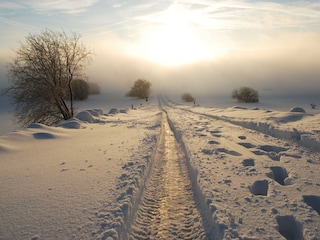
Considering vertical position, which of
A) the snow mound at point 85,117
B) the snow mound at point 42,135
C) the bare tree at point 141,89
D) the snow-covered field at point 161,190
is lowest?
the snow-covered field at point 161,190

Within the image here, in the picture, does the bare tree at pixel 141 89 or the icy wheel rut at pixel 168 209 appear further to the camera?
the bare tree at pixel 141 89

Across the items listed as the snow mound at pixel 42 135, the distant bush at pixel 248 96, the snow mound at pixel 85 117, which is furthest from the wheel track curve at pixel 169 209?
the distant bush at pixel 248 96

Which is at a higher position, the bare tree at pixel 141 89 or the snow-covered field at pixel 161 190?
the bare tree at pixel 141 89

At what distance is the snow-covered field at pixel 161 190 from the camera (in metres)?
3.39

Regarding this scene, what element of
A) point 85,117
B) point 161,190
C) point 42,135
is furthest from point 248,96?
point 161,190

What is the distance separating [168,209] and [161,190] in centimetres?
84

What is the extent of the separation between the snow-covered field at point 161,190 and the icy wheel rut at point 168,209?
0.02 meters

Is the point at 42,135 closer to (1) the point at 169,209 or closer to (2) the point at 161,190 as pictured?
(2) the point at 161,190

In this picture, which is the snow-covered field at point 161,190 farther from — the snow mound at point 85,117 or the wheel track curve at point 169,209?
the snow mound at point 85,117

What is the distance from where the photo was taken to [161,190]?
5.03 meters

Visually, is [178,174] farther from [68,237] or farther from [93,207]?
[68,237]

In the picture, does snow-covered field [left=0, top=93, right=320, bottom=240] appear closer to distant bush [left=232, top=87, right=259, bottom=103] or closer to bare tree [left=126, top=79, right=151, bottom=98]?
distant bush [left=232, top=87, right=259, bottom=103]

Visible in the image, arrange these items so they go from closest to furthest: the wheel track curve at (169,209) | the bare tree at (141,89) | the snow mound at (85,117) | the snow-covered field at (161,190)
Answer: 1. the snow-covered field at (161,190)
2. the wheel track curve at (169,209)
3. the snow mound at (85,117)
4. the bare tree at (141,89)

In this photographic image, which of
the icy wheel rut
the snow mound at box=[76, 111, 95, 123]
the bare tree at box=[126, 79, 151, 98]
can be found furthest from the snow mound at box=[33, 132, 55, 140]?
the bare tree at box=[126, 79, 151, 98]
